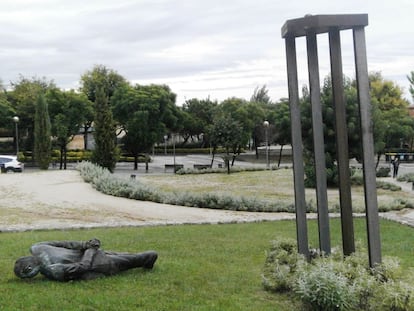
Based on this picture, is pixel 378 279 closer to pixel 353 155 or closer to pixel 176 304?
pixel 176 304

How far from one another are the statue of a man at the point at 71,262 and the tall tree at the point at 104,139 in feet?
66.0

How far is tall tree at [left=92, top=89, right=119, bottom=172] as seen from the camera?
25.6 metres

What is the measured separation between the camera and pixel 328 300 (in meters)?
4.21

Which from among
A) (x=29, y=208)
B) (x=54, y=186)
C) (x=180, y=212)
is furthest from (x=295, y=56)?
(x=54, y=186)

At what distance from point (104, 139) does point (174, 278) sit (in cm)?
2039

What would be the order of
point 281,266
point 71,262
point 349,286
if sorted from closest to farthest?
1. point 349,286
2. point 71,262
3. point 281,266

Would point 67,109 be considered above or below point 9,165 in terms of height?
above

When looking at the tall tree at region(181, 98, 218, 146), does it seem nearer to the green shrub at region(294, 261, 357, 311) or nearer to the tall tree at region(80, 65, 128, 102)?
the tall tree at region(80, 65, 128, 102)

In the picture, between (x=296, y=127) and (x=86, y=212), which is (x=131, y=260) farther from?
(x=86, y=212)

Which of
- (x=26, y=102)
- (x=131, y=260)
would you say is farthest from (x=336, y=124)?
(x=26, y=102)

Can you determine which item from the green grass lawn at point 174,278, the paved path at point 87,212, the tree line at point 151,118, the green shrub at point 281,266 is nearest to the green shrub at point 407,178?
the tree line at point 151,118

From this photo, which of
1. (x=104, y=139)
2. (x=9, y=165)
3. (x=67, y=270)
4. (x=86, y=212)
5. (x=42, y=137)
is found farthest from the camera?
(x=9, y=165)

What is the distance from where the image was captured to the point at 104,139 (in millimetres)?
25672

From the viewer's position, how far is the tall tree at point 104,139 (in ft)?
84.1
